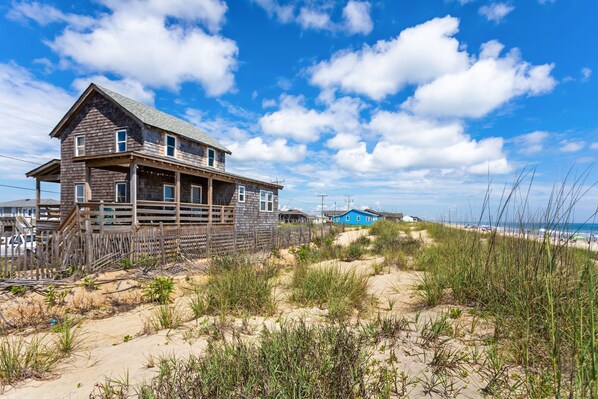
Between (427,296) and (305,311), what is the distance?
2.19 metres

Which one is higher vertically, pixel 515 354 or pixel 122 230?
pixel 122 230

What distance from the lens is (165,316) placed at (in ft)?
15.0

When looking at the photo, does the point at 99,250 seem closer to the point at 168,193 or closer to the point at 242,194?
the point at 168,193

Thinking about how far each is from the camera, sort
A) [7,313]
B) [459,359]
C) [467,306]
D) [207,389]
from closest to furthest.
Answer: [207,389], [459,359], [467,306], [7,313]

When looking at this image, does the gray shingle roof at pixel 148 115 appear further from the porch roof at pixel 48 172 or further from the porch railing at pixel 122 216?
the porch roof at pixel 48 172

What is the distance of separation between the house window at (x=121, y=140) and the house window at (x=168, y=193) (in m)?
3.41

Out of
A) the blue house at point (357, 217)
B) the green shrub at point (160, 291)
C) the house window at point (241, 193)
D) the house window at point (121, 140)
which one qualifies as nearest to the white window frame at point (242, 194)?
the house window at point (241, 193)

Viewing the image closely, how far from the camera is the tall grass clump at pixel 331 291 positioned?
4986mm

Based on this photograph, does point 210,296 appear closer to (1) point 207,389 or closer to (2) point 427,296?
(1) point 207,389

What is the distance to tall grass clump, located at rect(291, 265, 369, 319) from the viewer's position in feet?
16.4

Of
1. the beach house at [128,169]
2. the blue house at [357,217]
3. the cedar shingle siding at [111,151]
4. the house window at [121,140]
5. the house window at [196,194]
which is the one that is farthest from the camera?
the blue house at [357,217]

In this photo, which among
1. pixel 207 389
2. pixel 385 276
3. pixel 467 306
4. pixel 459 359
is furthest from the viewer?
pixel 385 276

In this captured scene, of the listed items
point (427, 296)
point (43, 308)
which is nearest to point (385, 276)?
point (427, 296)

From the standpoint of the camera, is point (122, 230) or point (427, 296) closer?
point (427, 296)
